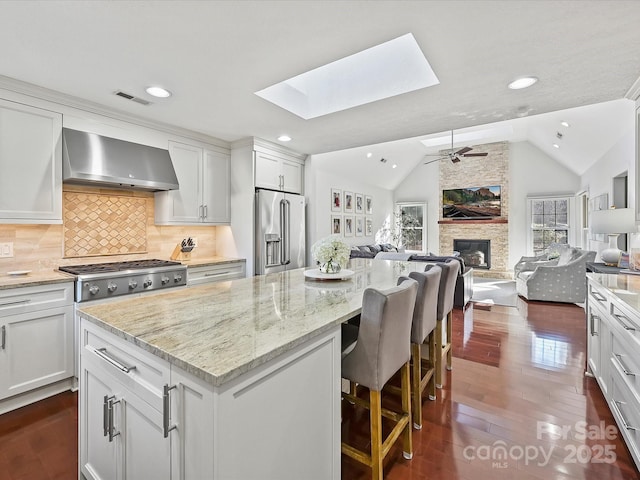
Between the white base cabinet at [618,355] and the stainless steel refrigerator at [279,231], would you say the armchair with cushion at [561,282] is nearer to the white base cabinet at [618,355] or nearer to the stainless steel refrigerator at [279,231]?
the white base cabinet at [618,355]

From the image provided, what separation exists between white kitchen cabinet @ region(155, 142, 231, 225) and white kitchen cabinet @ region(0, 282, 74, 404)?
132 cm

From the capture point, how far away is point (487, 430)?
80.1 inches

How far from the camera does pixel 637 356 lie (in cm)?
160

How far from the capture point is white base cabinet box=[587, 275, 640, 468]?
5.38ft

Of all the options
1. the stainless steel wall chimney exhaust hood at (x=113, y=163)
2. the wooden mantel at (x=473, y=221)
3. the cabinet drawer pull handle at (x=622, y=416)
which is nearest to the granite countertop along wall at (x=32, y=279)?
the stainless steel wall chimney exhaust hood at (x=113, y=163)

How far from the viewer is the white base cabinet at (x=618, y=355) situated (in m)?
1.64

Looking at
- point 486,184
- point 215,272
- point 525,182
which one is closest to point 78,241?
point 215,272

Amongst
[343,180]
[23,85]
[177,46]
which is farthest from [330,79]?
[343,180]

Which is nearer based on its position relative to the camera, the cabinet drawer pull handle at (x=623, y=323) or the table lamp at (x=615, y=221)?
the cabinet drawer pull handle at (x=623, y=323)

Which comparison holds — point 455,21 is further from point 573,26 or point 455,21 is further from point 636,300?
point 636,300

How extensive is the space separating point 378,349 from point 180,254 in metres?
3.19

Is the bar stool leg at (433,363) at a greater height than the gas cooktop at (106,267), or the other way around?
the gas cooktop at (106,267)

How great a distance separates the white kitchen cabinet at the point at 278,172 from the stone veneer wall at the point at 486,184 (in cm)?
597

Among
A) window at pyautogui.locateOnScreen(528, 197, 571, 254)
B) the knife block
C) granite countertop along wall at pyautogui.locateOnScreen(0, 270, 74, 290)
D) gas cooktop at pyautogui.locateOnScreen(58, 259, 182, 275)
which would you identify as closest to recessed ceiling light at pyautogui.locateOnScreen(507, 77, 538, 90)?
gas cooktop at pyautogui.locateOnScreen(58, 259, 182, 275)
